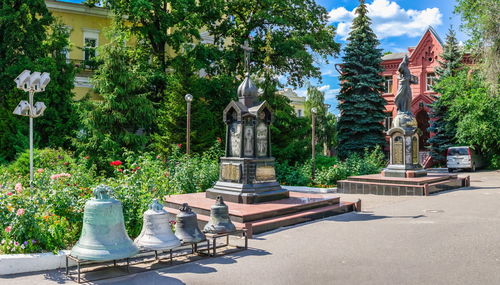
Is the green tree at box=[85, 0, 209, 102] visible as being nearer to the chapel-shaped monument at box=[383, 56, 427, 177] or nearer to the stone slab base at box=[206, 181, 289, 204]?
the chapel-shaped monument at box=[383, 56, 427, 177]

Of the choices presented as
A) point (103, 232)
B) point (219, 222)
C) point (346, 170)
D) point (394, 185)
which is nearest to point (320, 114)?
point (346, 170)

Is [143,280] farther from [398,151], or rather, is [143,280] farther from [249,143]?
[398,151]

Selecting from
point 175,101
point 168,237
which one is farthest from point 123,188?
point 175,101

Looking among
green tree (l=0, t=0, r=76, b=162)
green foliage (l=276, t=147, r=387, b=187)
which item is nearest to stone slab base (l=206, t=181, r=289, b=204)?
green foliage (l=276, t=147, r=387, b=187)

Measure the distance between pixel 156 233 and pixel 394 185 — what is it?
11798 millimetres

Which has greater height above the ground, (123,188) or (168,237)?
(123,188)

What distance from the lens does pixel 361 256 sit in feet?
22.7

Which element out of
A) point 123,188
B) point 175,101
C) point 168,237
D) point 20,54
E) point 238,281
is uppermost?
point 20,54

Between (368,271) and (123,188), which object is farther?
(123,188)

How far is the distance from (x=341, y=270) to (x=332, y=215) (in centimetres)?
482

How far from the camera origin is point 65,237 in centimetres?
705

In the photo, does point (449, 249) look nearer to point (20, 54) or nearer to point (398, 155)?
point (398, 155)

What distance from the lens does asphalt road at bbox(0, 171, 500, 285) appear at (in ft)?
19.0

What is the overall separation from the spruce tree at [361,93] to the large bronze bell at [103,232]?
91.6ft
